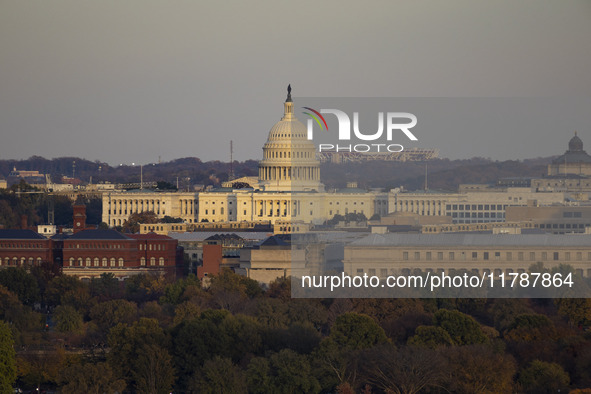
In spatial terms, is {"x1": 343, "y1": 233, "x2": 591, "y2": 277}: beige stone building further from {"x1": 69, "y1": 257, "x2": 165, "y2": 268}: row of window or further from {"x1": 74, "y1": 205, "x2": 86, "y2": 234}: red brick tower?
{"x1": 74, "y1": 205, "x2": 86, "y2": 234}: red brick tower

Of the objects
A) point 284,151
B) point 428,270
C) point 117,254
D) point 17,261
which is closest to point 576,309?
point 428,270

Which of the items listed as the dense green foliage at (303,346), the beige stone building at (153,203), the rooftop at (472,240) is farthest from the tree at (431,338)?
the beige stone building at (153,203)

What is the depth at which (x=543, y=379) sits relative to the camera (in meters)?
70.8

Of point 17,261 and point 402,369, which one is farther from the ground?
point 17,261

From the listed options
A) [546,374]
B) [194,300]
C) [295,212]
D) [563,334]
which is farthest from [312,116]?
[295,212]

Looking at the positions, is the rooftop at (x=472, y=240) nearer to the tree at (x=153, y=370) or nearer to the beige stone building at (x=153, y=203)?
the tree at (x=153, y=370)

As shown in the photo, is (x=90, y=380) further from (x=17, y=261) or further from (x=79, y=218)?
(x=79, y=218)

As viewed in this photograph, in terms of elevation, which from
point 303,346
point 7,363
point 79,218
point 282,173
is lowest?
point 7,363

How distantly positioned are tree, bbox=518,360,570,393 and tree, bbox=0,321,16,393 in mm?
15612

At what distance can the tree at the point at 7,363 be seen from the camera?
72.8 meters

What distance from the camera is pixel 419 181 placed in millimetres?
104375

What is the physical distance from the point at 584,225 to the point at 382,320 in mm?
31646

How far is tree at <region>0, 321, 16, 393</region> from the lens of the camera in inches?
2864

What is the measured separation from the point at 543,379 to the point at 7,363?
16.6 metres
